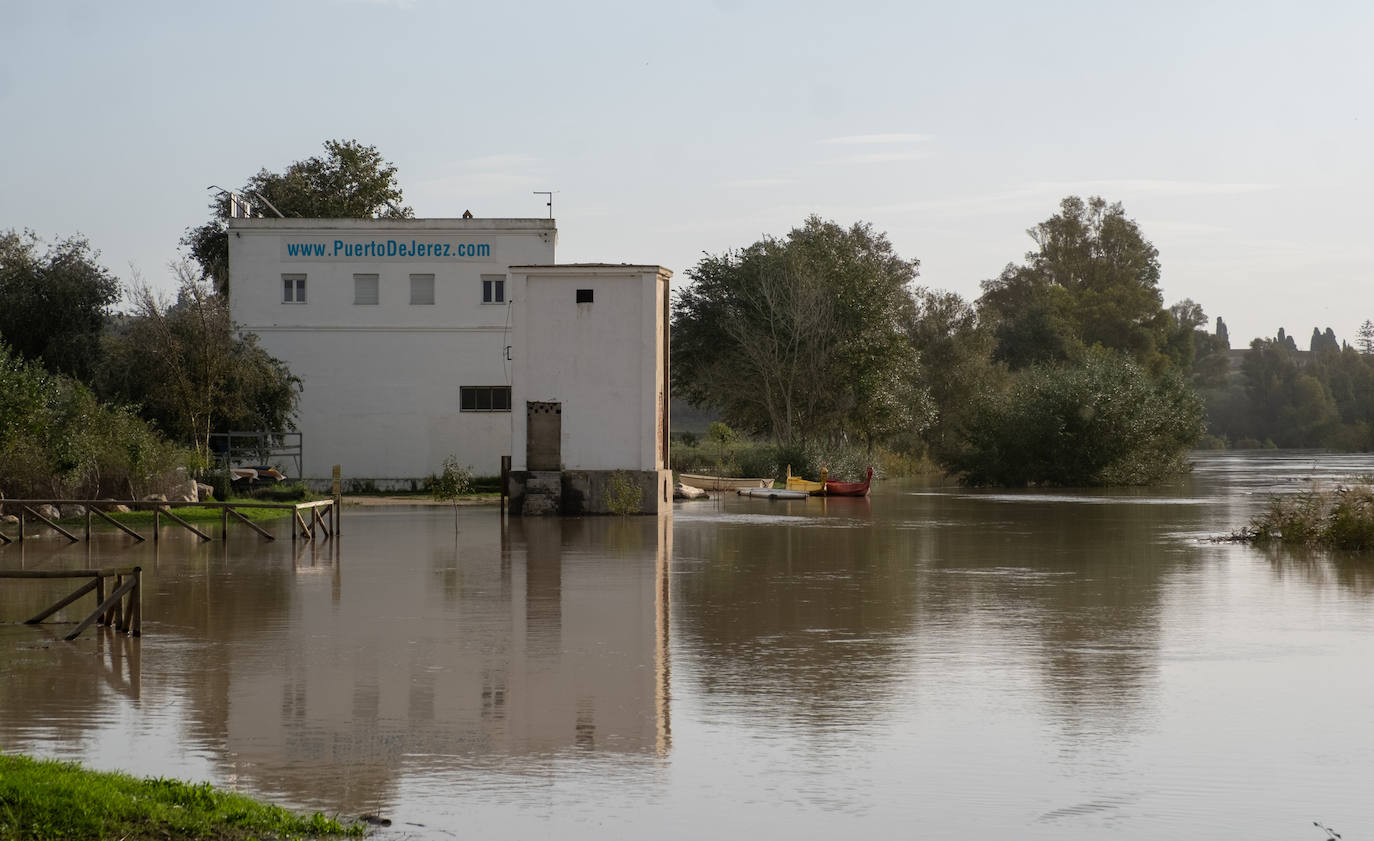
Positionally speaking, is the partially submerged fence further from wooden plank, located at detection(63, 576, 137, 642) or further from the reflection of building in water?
the reflection of building in water

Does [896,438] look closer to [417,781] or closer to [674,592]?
[674,592]

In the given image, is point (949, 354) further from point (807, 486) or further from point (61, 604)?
point (61, 604)

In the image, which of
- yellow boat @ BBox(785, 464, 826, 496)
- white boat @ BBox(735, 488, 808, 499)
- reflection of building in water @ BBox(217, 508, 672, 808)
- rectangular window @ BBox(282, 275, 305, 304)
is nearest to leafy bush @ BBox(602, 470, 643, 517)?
white boat @ BBox(735, 488, 808, 499)

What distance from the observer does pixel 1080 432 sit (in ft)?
190

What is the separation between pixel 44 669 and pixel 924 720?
287 inches

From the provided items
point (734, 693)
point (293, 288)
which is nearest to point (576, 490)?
point (293, 288)

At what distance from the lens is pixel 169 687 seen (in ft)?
36.8

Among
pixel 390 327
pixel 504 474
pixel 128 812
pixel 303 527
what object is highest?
pixel 390 327

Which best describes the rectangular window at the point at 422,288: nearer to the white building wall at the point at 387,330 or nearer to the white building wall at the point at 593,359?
the white building wall at the point at 387,330

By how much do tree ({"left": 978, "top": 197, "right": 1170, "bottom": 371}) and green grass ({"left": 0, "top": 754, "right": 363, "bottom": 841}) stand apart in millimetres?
85300

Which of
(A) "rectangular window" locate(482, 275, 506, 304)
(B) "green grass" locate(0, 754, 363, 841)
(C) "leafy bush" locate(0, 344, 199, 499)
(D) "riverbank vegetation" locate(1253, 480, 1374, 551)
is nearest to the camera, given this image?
Answer: (B) "green grass" locate(0, 754, 363, 841)

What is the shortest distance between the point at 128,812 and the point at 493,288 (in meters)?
42.3

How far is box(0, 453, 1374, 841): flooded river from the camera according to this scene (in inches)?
309

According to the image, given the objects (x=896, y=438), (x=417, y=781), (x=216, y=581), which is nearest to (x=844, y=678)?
(x=417, y=781)
